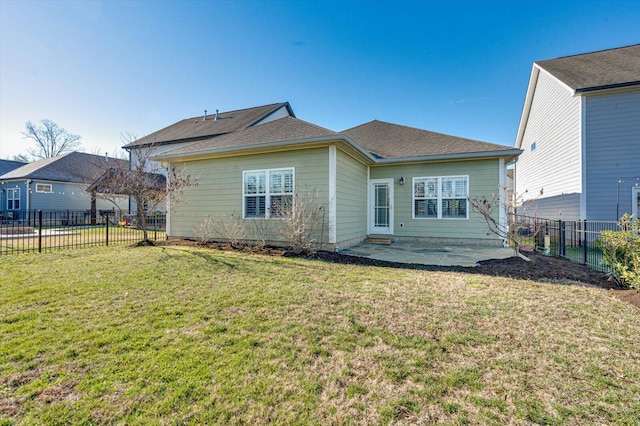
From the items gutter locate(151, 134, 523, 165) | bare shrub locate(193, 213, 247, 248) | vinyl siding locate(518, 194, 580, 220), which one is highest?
gutter locate(151, 134, 523, 165)

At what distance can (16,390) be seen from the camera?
2018 millimetres

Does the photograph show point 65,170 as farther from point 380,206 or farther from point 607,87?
point 607,87

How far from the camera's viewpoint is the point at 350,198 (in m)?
8.80

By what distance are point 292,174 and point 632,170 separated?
441 inches

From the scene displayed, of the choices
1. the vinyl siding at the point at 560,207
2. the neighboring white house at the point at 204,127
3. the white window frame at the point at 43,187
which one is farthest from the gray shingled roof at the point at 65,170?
the vinyl siding at the point at 560,207

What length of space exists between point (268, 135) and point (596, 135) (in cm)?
1109

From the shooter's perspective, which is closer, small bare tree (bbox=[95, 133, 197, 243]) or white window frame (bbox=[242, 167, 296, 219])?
white window frame (bbox=[242, 167, 296, 219])

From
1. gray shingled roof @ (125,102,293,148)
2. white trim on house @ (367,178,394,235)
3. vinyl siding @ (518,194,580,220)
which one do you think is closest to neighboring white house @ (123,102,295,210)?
gray shingled roof @ (125,102,293,148)

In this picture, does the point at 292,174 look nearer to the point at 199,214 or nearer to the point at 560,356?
the point at 199,214

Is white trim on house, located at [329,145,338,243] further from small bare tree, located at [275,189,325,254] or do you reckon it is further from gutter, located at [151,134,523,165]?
gutter, located at [151,134,523,165]

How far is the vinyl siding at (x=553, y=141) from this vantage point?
10047 mm

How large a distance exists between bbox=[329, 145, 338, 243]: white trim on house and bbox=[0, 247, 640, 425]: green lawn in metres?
3.09

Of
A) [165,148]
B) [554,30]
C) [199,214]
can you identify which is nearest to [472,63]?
[554,30]

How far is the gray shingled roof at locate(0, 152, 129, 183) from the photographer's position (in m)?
20.0
